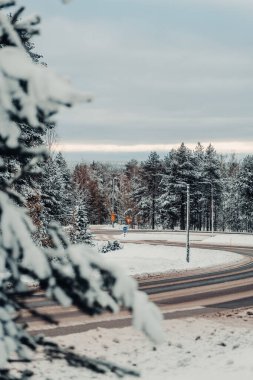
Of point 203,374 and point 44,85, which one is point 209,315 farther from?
point 44,85

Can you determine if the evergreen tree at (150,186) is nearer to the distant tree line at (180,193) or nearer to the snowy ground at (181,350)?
the distant tree line at (180,193)

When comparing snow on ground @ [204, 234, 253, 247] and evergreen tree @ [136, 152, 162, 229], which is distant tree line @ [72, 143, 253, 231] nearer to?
evergreen tree @ [136, 152, 162, 229]

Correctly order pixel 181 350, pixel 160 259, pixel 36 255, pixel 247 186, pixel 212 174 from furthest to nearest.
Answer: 1. pixel 212 174
2. pixel 247 186
3. pixel 160 259
4. pixel 181 350
5. pixel 36 255

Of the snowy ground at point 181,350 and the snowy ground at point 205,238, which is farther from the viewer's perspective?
the snowy ground at point 205,238

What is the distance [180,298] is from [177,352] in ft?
28.7

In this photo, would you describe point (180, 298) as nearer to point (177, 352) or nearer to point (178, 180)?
point (177, 352)

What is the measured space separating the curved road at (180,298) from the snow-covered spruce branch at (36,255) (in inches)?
322

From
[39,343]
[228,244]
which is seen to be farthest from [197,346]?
[228,244]

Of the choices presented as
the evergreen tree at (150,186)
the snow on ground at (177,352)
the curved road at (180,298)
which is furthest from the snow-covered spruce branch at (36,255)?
the evergreen tree at (150,186)

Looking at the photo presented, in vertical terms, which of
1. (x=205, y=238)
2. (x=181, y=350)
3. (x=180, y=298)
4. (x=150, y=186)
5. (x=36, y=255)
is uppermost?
(x=150, y=186)

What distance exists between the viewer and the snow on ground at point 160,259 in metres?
30.0

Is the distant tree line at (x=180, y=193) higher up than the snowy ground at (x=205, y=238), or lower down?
higher up

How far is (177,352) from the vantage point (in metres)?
11.4

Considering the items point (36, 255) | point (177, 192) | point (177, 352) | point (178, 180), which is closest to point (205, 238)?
point (178, 180)
